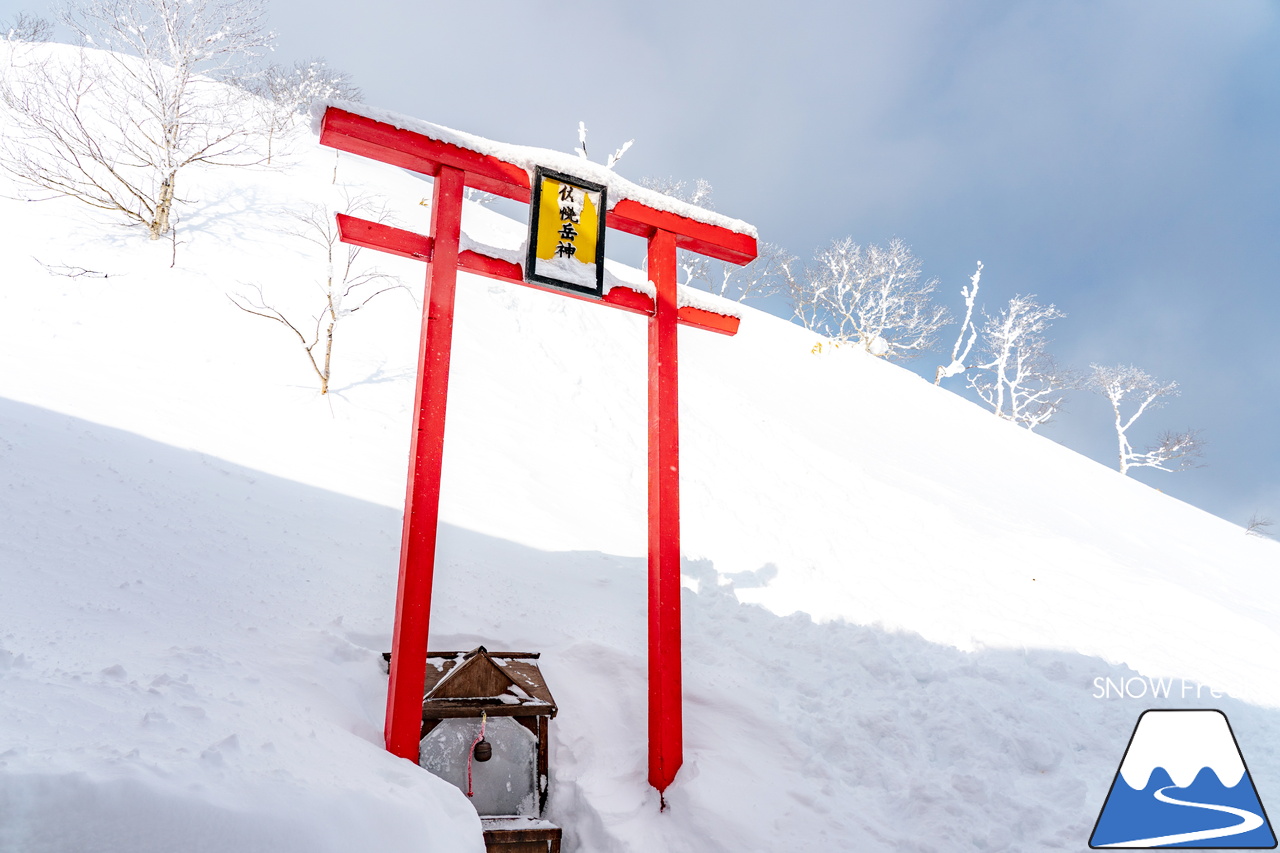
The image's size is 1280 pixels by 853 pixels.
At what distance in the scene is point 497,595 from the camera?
228 inches

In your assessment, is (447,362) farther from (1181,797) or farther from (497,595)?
(1181,797)

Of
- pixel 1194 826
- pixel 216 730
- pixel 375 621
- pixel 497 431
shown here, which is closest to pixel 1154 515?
pixel 1194 826

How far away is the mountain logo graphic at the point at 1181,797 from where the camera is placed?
11.8 feet

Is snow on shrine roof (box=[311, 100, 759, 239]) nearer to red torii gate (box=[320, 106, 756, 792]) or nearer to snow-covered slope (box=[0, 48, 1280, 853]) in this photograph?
red torii gate (box=[320, 106, 756, 792])

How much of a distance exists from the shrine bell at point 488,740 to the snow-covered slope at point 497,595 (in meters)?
0.34

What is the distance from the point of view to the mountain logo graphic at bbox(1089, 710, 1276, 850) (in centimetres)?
358

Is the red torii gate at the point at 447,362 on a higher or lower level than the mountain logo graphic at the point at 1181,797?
higher

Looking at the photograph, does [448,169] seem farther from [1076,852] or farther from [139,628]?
[1076,852]

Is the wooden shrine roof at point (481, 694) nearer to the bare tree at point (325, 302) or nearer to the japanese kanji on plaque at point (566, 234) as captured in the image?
the japanese kanji on plaque at point (566, 234)

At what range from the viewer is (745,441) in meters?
12.3

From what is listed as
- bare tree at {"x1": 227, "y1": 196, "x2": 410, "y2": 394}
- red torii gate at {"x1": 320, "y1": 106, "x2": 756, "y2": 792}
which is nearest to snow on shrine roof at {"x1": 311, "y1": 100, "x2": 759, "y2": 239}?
red torii gate at {"x1": 320, "y1": 106, "x2": 756, "y2": 792}

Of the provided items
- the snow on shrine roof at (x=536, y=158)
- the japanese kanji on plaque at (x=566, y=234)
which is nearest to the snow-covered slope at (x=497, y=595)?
the japanese kanji on plaque at (x=566, y=234)

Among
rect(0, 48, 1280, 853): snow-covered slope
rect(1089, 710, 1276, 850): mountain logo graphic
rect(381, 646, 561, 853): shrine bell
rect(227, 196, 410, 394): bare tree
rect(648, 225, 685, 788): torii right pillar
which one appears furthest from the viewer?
rect(227, 196, 410, 394): bare tree

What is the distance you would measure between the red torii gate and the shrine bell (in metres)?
0.16
